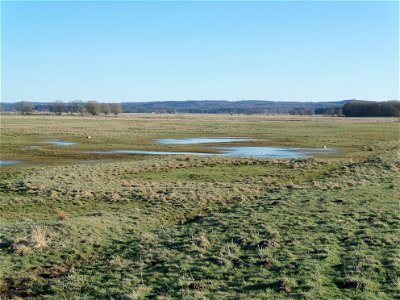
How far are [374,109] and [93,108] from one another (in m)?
110

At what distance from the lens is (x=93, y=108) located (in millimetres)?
187125

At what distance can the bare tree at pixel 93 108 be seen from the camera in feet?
611

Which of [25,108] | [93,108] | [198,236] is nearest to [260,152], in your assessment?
[198,236]

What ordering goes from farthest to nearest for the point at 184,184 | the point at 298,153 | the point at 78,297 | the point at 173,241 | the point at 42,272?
the point at 298,153
the point at 184,184
the point at 173,241
the point at 42,272
the point at 78,297

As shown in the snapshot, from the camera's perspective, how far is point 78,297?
1083 cm

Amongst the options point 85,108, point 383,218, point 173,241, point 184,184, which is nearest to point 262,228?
point 173,241

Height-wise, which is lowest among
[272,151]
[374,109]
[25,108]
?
[272,151]

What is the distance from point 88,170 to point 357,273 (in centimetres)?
2356

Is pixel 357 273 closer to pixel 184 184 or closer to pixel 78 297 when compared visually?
pixel 78 297

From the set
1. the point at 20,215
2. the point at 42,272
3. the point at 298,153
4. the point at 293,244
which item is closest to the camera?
the point at 42,272

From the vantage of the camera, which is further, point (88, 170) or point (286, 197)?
point (88, 170)

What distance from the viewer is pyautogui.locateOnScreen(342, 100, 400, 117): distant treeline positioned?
175m

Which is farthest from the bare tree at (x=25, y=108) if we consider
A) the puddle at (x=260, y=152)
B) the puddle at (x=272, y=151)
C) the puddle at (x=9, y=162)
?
the puddle at (x=9, y=162)

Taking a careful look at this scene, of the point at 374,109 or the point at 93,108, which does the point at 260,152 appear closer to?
the point at 374,109
